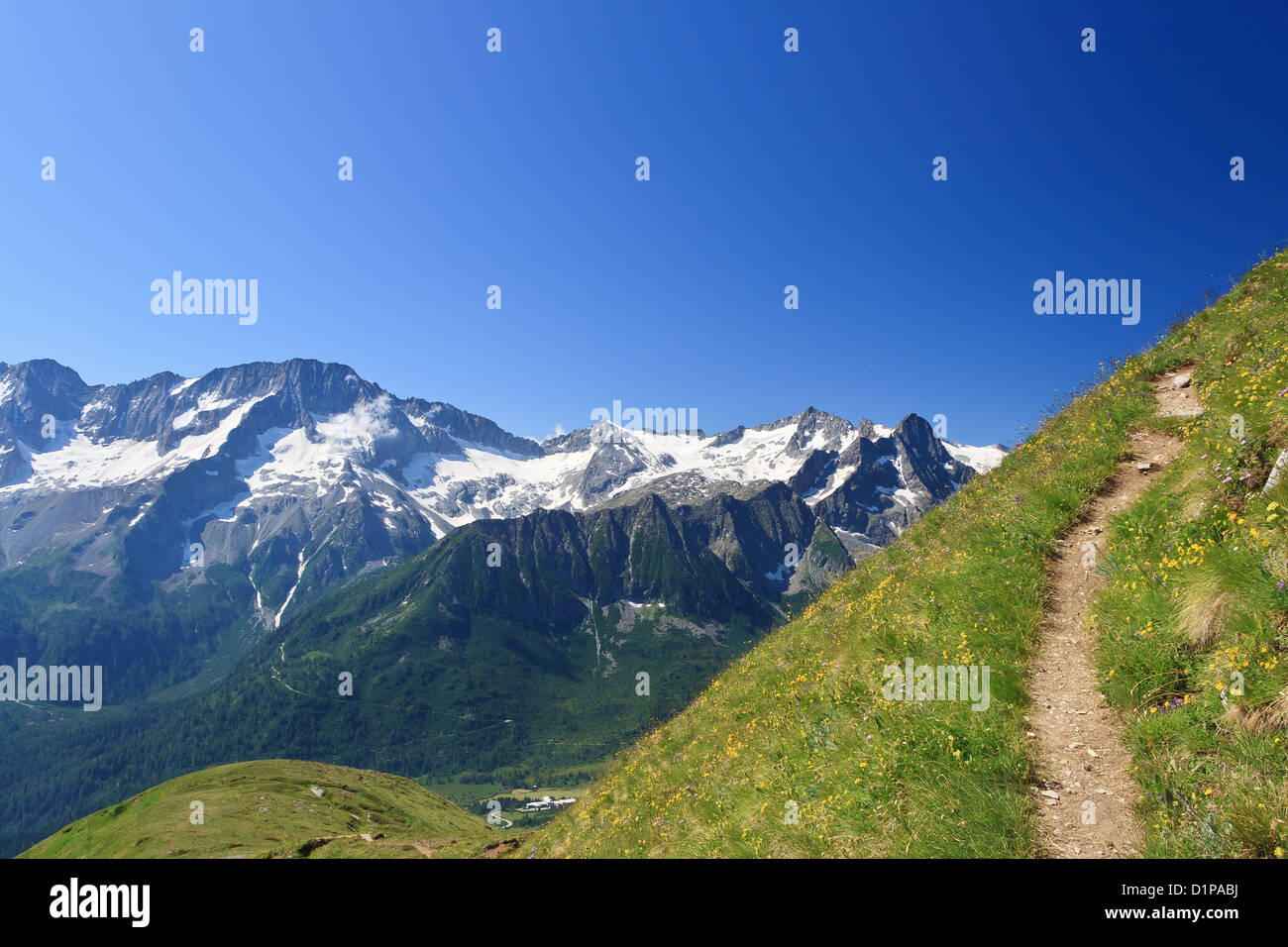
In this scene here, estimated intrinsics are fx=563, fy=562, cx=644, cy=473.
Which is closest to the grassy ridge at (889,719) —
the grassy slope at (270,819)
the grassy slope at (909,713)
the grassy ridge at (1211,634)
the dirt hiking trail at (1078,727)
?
the grassy slope at (909,713)

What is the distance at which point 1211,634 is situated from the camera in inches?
289

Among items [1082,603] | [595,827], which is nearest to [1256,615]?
[1082,603]

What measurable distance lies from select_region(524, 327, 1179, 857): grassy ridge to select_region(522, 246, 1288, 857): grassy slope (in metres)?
0.04

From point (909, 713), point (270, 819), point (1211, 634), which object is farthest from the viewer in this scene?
point (270, 819)

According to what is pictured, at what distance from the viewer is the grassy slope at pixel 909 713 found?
7.02 meters

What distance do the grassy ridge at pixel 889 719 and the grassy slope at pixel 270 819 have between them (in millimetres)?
28941

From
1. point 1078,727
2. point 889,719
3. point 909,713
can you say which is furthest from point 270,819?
point 1078,727

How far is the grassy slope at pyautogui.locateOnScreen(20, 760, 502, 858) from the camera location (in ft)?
172

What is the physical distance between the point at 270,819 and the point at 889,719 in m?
82.4

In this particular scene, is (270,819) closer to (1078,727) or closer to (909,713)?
(909,713)

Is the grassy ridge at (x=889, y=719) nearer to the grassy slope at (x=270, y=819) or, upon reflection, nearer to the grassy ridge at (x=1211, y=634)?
the grassy ridge at (x=1211, y=634)

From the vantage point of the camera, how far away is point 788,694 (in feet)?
43.6

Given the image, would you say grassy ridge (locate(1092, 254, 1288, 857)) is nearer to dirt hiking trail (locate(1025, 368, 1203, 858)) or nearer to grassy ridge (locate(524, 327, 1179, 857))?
dirt hiking trail (locate(1025, 368, 1203, 858))
